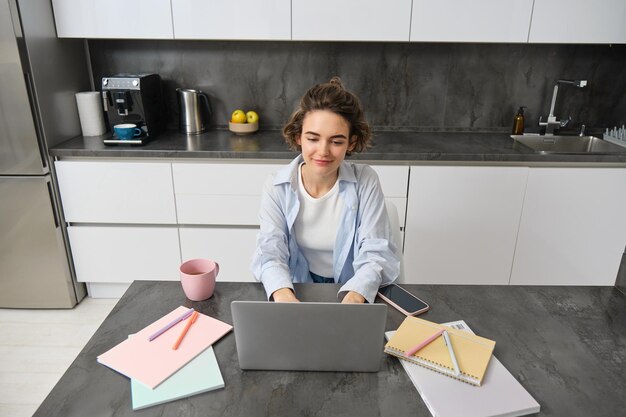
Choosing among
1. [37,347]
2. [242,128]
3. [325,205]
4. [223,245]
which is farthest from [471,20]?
[37,347]

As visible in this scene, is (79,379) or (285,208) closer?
(79,379)

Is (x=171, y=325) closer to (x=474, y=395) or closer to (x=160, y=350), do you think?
(x=160, y=350)

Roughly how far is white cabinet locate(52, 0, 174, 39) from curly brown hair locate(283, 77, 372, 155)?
1.35 meters

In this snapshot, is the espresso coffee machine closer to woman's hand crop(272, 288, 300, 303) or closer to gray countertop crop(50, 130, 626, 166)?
gray countertop crop(50, 130, 626, 166)

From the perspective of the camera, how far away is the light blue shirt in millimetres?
1259

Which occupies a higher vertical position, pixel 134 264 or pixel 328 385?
pixel 328 385

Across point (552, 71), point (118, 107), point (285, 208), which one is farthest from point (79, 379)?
point (552, 71)

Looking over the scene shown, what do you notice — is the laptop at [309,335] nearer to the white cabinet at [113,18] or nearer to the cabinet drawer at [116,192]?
the cabinet drawer at [116,192]

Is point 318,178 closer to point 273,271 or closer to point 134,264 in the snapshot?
point 273,271

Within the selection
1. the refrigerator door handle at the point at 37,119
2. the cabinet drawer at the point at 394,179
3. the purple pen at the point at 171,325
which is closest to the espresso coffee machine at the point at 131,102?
the refrigerator door handle at the point at 37,119

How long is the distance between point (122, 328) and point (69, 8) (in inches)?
78.0

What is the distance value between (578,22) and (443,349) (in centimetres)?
213

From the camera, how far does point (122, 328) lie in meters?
1.02

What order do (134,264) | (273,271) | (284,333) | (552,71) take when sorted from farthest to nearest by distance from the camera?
(552,71)
(134,264)
(273,271)
(284,333)
